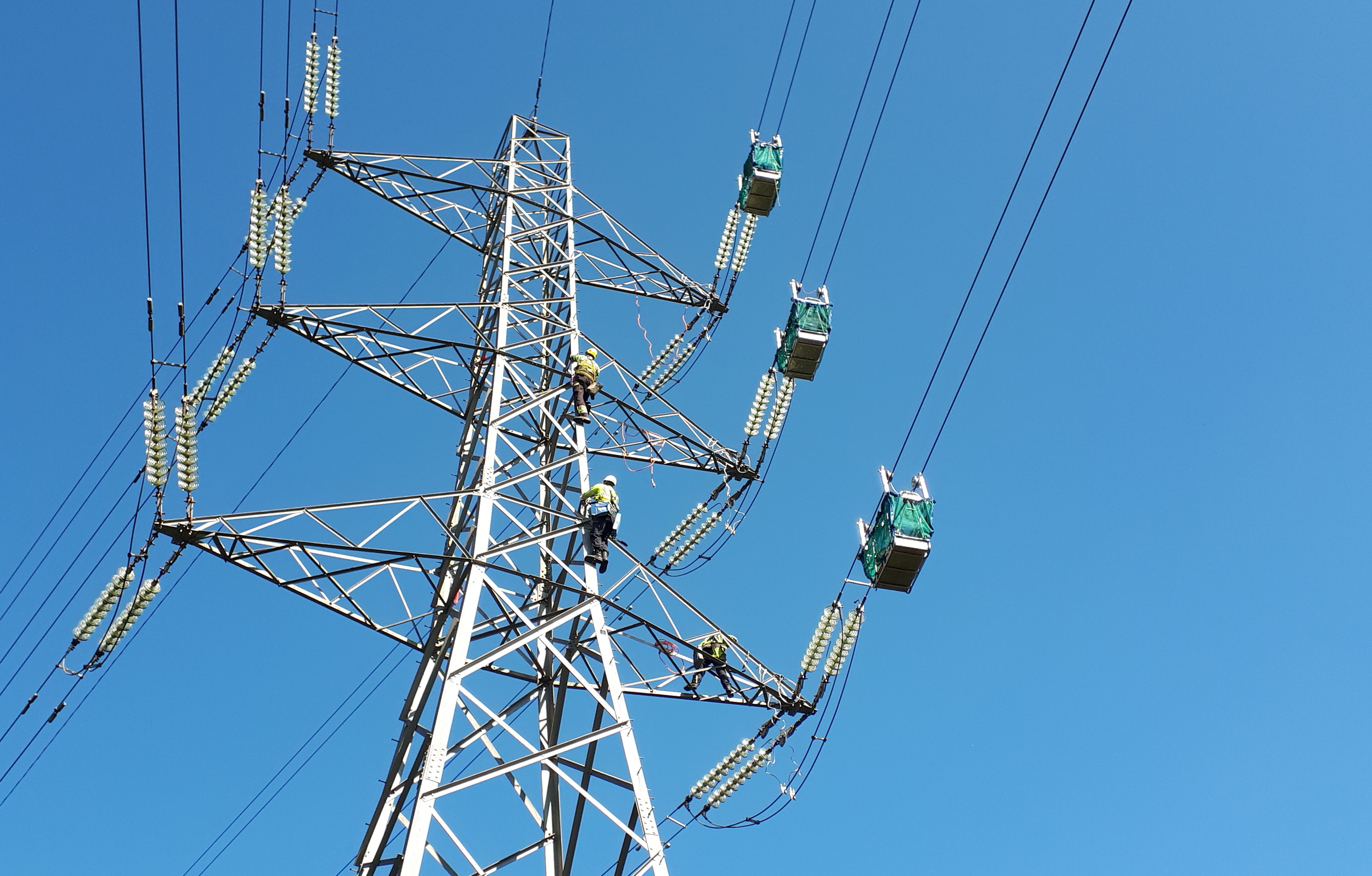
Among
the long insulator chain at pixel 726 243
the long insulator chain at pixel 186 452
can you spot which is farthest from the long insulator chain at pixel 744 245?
the long insulator chain at pixel 186 452

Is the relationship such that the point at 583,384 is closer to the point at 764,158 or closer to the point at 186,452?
the point at 186,452

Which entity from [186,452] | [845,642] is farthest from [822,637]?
[186,452]

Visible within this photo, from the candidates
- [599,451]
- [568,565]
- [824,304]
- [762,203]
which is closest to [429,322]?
[599,451]

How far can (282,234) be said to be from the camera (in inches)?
583

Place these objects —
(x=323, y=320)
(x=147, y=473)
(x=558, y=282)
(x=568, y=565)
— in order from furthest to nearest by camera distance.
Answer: (x=558, y=282)
(x=323, y=320)
(x=568, y=565)
(x=147, y=473)

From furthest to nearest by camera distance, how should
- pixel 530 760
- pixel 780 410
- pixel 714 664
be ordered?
pixel 780 410 → pixel 714 664 → pixel 530 760

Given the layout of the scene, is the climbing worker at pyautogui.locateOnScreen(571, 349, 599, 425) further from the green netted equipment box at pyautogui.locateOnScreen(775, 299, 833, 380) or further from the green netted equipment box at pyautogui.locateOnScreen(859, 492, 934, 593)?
the green netted equipment box at pyautogui.locateOnScreen(775, 299, 833, 380)

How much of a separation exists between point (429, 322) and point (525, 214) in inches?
117

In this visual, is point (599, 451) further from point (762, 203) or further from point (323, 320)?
point (762, 203)

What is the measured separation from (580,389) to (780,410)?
15.6 feet

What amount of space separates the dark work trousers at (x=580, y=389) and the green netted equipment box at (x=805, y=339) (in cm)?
498

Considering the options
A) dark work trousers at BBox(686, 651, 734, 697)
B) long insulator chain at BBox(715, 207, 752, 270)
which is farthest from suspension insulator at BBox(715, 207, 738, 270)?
dark work trousers at BBox(686, 651, 734, 697)

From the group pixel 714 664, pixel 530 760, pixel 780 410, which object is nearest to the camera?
pixel 530 760

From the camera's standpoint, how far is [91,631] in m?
12.2
